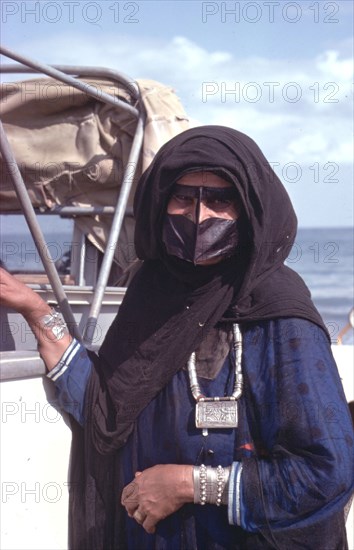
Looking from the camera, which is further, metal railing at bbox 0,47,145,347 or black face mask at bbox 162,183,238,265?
metal railing at bbox 0,47,145,347

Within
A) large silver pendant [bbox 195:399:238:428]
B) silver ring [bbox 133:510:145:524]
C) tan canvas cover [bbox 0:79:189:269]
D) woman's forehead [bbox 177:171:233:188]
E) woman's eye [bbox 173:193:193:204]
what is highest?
tan canvas cover [bbox 0:79:189:269]

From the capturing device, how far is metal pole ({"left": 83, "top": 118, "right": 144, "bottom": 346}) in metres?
3.26

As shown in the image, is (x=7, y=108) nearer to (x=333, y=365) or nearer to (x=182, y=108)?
(x=182, y=108)

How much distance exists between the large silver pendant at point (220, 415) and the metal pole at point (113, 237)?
0.96 meters

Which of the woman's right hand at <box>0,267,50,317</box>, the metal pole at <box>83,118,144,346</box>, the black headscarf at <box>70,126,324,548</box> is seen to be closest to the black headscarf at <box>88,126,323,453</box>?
the black headscarf at <box>70,126,324,548</box>

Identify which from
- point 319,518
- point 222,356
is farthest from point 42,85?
point 319,518

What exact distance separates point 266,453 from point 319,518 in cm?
22

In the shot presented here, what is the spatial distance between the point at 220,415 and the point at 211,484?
0.60ft

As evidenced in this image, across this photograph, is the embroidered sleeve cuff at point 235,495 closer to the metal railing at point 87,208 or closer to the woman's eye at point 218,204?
the woman's eye at point 218,204

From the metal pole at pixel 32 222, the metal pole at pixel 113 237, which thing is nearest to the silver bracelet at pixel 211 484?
the metal pole at pixel 32 222

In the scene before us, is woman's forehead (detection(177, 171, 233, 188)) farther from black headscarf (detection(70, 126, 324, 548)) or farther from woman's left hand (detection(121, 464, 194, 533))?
woman's left hand (detection(121, 464, 194, 533))

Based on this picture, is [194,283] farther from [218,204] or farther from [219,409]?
[219,409]

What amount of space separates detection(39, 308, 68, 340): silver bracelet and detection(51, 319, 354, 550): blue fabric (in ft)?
1.28

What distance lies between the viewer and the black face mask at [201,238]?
2.36 m
